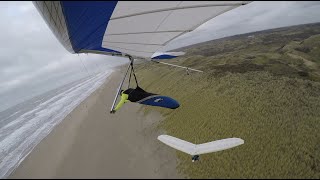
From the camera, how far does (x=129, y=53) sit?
334 inches

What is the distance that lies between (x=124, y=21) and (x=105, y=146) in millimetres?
20305

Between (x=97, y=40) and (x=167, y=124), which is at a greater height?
(x=97, y=40)

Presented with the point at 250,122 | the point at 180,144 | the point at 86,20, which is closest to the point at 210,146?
the point at 180,144

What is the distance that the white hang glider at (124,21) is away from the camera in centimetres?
473

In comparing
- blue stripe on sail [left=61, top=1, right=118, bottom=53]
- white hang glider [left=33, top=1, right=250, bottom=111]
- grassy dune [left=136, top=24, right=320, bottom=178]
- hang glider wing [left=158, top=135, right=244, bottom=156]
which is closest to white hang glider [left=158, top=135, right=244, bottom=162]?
hang glider wing [left=158, top=135, right=244, bottom=156]

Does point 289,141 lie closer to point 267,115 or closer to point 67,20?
point 267,115

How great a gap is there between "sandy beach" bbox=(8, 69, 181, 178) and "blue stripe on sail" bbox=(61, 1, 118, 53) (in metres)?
7.19

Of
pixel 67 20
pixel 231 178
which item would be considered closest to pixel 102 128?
pixel 231 178

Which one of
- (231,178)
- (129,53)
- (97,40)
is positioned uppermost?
(97,40)

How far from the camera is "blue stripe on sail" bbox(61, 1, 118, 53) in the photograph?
4.51m

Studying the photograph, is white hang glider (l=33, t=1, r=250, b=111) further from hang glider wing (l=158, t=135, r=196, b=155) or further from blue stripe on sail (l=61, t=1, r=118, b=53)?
hang glider wing (l=158, t=135, r=196, b=155)

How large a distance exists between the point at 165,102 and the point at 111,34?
2.96 meters

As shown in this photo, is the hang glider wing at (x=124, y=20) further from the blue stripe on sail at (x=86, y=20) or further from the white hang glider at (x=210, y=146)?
the white hang glider at (x=210, y=146)

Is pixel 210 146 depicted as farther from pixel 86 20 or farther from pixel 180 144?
pixel 86 20
